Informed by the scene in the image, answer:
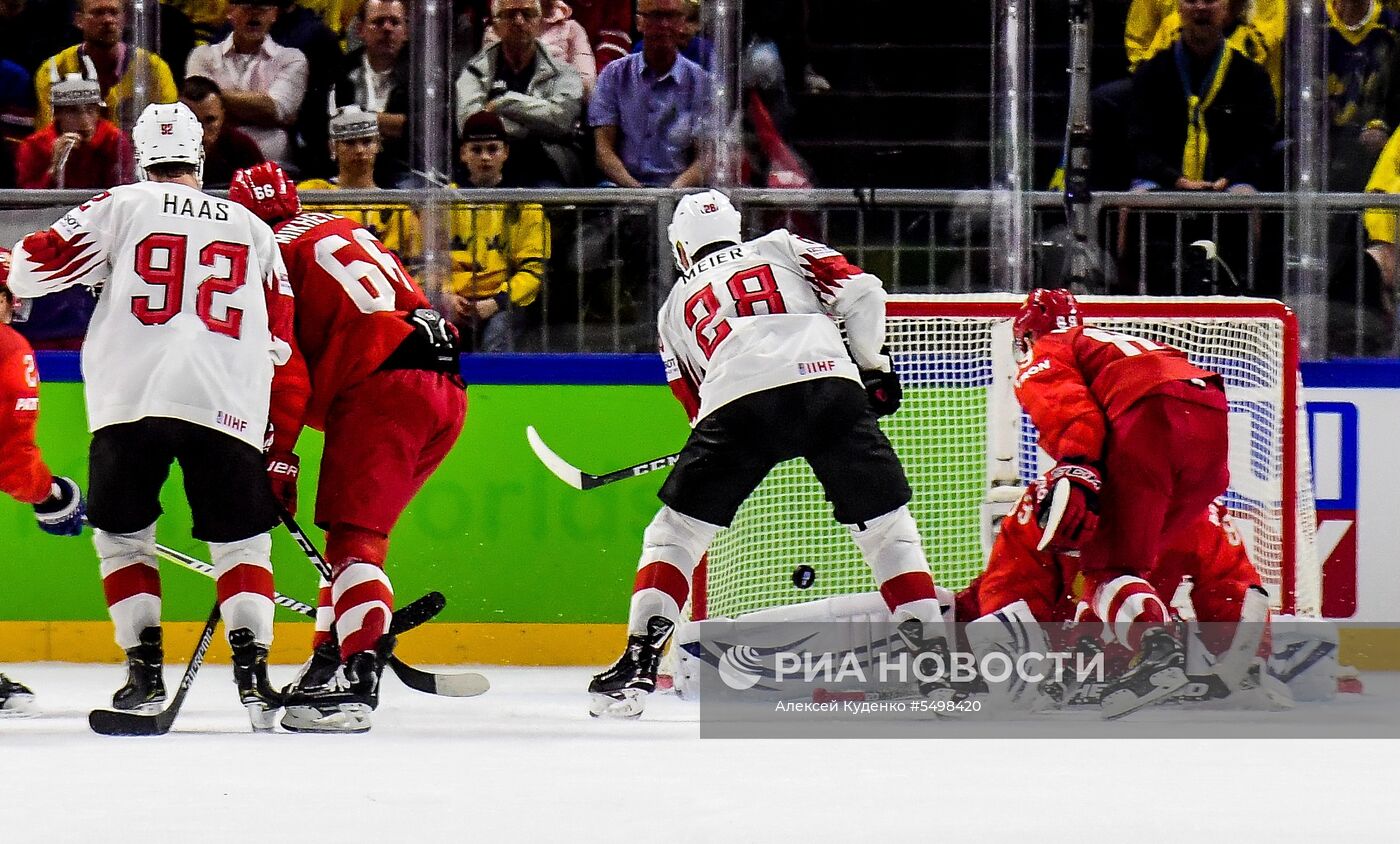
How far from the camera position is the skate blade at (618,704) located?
397cm

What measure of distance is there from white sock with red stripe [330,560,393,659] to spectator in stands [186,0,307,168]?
2016 millimetres

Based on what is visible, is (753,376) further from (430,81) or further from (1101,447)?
(430,81)

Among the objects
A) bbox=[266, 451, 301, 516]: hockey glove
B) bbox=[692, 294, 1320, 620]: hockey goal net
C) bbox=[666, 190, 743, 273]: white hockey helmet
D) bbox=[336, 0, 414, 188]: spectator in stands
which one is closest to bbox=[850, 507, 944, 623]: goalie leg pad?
bbox=[692, 294, 1320, 620]: hockey goal net

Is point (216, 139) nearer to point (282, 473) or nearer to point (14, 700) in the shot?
point (282, 473)

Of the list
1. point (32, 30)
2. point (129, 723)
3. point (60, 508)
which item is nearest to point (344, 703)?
point (129, 723)

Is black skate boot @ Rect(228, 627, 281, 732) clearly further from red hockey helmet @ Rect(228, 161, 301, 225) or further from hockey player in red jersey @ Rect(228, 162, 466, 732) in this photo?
red hockey helmet @ Rect(228, 161, 301, 225)

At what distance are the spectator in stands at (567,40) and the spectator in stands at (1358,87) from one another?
2156mm

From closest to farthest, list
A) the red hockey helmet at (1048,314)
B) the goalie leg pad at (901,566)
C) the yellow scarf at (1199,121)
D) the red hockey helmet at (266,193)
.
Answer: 1. the goalie leg pad at (901,566)
2. the red hockey helmet at (266,193)
3. the red hockey helmet at (1048,314)
4. the yellow scarf at (1199,121)

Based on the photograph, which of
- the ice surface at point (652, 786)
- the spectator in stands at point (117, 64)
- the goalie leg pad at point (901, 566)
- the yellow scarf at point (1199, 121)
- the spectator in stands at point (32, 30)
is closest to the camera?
the ice surface at point (652, 786)

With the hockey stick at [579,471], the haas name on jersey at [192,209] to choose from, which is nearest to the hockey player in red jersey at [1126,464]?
the hockey stick at [579,471]

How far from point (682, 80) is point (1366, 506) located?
2.25 meters

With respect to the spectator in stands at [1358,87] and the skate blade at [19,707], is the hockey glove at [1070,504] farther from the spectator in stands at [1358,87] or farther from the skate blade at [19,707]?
the skate blade at [19,707]

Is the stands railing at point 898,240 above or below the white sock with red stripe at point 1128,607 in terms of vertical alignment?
above

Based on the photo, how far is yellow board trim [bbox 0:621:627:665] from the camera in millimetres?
5086
